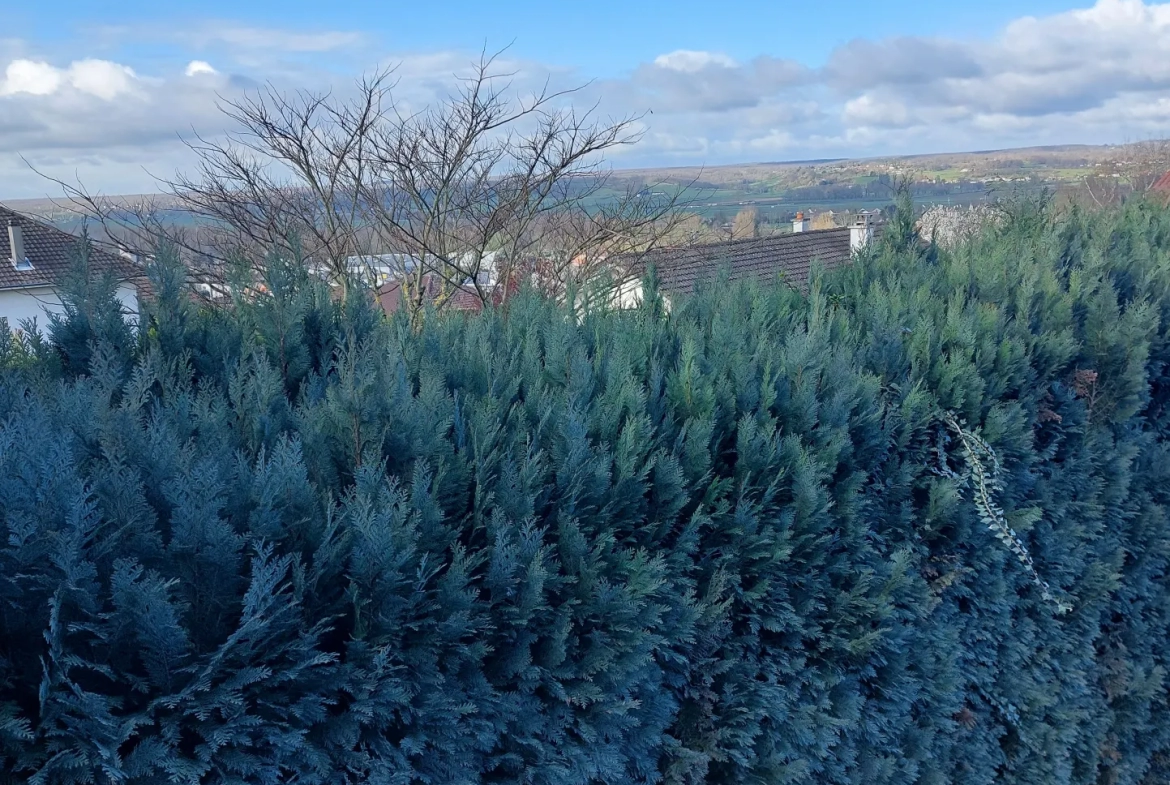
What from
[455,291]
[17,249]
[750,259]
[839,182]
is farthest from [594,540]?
[17,249]

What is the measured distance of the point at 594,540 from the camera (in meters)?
2.22

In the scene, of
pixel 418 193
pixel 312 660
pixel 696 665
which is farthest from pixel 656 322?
pixel 418 193

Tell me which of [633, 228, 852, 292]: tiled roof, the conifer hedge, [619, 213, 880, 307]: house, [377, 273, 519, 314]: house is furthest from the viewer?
[377, 273, 519, 314]: house

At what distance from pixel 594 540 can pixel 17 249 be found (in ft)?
102

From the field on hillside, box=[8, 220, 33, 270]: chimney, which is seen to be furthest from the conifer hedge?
box=[8, 220, 33, 270]: chimney

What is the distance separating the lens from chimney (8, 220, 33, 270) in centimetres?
2691

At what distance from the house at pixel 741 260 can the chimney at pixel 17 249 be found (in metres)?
22.3

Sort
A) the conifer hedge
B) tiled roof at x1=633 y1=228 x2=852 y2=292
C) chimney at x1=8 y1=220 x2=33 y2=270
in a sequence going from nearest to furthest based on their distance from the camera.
Answer: the conifer hedge
tiled roof at x1=633 y1=228 x2=852 y2=292
chimney at x1=8 y1=220 x2=33 y2=270

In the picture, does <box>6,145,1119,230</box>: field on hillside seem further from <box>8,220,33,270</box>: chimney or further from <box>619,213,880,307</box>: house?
<box>8,220,33,270</box>: chimney

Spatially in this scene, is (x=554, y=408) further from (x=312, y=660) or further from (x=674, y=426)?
(x=312, y=660)

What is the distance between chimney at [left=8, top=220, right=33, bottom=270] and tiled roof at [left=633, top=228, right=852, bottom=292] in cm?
2216

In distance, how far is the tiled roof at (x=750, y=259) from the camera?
4.82 m

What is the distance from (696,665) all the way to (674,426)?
0.68 meters

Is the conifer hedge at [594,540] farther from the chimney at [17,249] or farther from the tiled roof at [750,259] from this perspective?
the chimney at [17,249]
